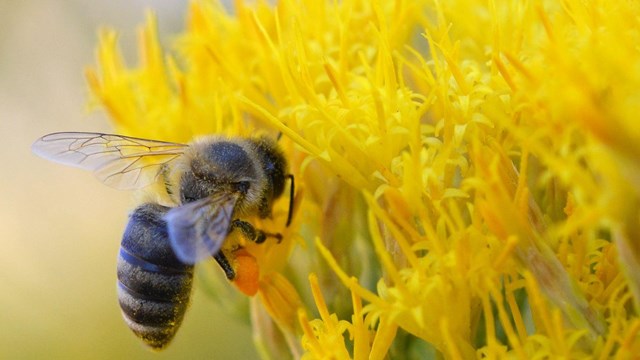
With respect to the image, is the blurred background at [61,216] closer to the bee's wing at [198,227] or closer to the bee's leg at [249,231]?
the bee's leg at [249,231]

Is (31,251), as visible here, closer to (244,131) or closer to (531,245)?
(244,131)

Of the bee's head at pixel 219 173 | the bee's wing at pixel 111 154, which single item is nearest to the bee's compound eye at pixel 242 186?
the bee's head at pixel 219 173

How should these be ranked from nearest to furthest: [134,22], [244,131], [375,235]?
[375,235]
[244,131]
[134,22]

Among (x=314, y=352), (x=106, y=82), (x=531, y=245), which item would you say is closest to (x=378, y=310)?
(x=314, y=352)

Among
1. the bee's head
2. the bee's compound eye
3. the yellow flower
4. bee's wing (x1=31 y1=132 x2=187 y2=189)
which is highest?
bee's wing (x1=31 y1=132 x2=187 y2=189)

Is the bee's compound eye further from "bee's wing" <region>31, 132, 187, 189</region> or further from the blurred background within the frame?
the blurred background

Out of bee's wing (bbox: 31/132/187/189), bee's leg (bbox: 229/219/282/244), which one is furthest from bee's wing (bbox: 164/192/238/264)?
bee's wing (bbox: 31/132/187/189)

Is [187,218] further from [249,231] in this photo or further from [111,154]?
[111,154]
